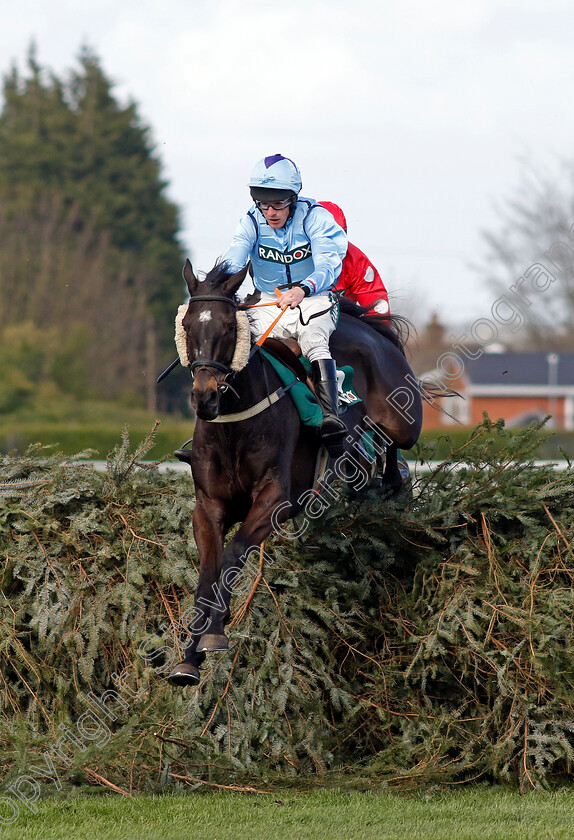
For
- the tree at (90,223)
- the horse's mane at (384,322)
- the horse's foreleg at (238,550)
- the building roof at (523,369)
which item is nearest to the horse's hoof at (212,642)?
the horse's foreleg at (238,550)

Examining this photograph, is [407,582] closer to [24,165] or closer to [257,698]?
[257,698]

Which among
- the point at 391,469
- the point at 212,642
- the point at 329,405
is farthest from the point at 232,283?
the point at 391,469

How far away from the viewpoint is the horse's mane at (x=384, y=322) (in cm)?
675

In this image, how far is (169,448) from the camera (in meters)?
25.1

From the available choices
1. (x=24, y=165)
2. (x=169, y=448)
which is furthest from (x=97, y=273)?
(x=169, y=448)

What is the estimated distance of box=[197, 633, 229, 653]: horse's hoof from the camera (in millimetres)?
4480

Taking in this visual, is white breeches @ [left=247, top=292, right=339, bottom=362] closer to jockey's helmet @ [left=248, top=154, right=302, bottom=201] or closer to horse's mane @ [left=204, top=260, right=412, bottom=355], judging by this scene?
jockey's helmet @ [left=248, top=154, right=302, bottom=201]

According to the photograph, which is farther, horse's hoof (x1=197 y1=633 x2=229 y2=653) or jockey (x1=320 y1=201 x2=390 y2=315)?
jockey (x1=320 y1=201 x2=390 y2=315)

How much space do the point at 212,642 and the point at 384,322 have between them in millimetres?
3139

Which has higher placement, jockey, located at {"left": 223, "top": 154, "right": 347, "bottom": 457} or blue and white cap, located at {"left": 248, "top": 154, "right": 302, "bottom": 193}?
blue and white cap, located at {"left": 248, "top": 154, "right": 302, "bottom": 193}

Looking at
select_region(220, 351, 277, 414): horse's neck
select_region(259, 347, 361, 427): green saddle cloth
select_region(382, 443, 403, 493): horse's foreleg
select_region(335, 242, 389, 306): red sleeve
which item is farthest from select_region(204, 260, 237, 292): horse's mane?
select_region(335, 242, 389, 306): red sleeve

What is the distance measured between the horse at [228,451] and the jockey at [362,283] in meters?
1.81

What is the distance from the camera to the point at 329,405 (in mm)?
5500

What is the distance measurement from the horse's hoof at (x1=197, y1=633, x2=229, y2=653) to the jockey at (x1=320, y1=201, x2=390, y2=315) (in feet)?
10.4
